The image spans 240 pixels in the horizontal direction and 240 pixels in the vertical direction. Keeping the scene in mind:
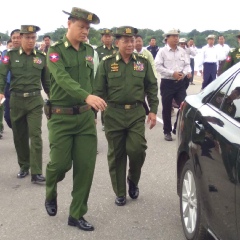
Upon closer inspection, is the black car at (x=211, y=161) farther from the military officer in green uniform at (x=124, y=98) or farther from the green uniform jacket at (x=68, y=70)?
the green uniform jacket at (x=68, y=70)

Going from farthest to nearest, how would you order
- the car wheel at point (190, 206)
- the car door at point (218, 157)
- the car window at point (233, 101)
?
the car wheel at point (190, 206), the car window at point (233, 101), the car door at point (218, 157)

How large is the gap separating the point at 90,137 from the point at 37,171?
180cm

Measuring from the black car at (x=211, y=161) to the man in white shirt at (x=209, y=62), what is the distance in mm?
10180

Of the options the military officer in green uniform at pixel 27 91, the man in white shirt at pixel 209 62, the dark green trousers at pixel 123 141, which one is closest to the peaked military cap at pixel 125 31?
the dark green trousers at pixel 123 141

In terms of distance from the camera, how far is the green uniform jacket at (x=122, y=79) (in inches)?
209

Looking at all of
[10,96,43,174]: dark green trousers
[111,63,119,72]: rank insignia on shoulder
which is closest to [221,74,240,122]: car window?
[111,63,119,72]: rank insignia on shoulder

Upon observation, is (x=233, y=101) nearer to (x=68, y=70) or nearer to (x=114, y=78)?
(x=68, y=70)

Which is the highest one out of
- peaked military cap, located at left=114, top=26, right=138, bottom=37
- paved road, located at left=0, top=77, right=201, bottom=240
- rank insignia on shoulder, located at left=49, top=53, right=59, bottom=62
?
peaked military cap, located at left=114, top=26, right=138, bottom=37

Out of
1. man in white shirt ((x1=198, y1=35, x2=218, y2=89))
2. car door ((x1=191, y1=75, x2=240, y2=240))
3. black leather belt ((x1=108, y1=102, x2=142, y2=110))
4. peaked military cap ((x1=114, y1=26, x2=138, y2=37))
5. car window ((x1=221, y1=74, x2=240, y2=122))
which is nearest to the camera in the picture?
car door ((x1=191, y1=75, x2=240, y2=240))

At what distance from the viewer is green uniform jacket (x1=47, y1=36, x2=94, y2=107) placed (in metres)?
4.46

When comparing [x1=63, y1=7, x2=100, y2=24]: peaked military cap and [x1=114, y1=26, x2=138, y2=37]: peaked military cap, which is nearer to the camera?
[x1=63, y1=7, x2=100, y2=24]: peaked military cap

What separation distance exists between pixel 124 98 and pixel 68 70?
0.88 m

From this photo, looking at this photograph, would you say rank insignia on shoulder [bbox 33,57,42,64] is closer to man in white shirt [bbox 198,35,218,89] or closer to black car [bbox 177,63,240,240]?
black car [bbox 177,63,240,240]

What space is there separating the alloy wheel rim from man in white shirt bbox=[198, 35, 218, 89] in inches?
411
